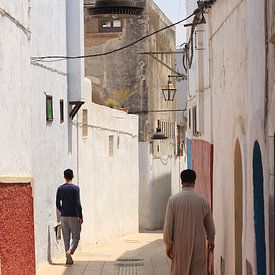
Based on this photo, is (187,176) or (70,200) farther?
(70,200)

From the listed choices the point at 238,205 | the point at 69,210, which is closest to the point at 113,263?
the point at 69,210

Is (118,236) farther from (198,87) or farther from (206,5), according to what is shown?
(206,5)

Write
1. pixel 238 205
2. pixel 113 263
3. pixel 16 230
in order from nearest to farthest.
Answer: pixel 238 205
pixel 16 230
pixel 113 263

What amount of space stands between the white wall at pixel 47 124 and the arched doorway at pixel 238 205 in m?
4.75

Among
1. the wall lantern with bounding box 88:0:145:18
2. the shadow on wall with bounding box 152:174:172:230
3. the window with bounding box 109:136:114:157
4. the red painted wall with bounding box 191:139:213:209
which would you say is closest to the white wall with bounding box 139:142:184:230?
the shadow on wall with bounding box 152:174:172:230

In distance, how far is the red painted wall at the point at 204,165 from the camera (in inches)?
457

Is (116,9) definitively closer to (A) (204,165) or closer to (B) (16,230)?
(B) (16,230)

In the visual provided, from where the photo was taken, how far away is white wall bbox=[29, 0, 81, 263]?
13.0m

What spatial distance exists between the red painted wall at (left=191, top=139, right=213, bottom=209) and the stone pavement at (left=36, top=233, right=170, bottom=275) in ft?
4.45

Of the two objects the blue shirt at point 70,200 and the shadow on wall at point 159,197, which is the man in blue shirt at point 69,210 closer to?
the blue shirt at point 70,200

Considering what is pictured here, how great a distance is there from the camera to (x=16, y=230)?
28.9 ft

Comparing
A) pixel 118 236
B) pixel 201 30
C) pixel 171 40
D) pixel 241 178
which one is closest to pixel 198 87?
pixel 201 30

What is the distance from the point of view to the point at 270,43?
580 cm

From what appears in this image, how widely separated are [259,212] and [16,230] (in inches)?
128
